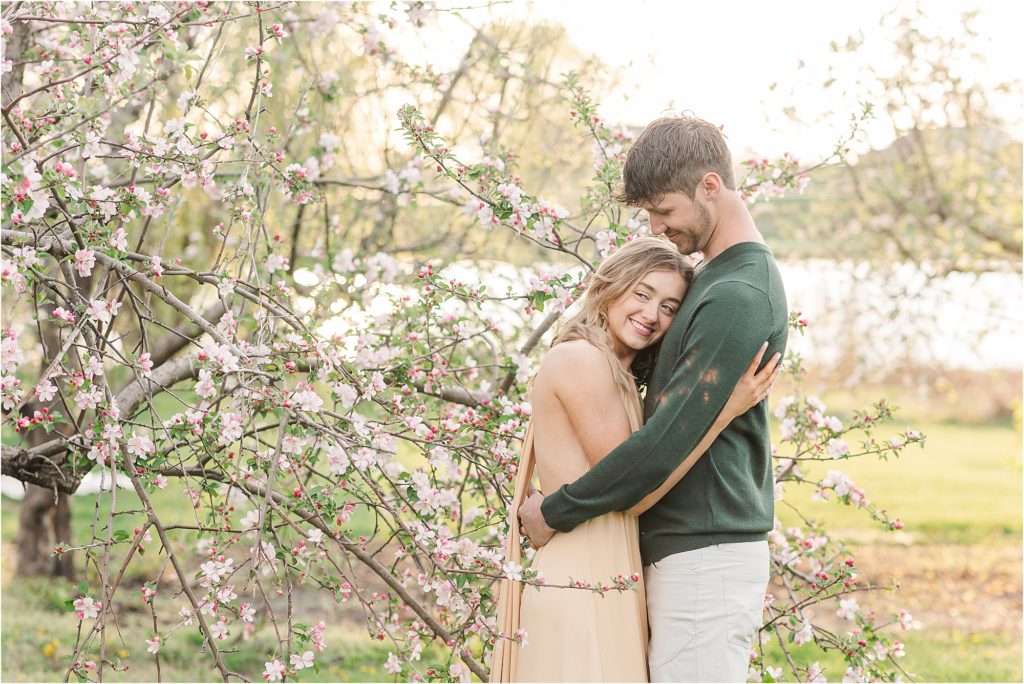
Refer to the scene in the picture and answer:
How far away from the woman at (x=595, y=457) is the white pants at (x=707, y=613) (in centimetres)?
7

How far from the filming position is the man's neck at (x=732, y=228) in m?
2.64

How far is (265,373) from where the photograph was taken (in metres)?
2.73

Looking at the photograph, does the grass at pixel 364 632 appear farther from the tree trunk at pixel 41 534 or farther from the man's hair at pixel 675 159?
the man's hair at pixel 675 159

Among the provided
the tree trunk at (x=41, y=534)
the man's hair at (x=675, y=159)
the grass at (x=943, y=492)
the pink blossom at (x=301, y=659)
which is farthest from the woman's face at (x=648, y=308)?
the tree trunk at (x=41, y=534)

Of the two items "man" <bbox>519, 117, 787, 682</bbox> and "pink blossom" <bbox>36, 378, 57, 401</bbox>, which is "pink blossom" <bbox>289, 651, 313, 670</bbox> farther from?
"pink blossom" <bbox>36, 378, 57, 401</bbox>

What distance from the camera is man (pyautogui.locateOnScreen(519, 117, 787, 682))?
2.39 m

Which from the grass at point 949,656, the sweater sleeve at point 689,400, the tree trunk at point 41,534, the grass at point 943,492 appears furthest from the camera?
the grass at point 943,492

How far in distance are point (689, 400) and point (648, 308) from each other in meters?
0.39

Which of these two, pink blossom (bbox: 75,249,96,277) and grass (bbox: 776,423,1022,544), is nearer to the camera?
pink blossom (bbox: 75,249,96,277)

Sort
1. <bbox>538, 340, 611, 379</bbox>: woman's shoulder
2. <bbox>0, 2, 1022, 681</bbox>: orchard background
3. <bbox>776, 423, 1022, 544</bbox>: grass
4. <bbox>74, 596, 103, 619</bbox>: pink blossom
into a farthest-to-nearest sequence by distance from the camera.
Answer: <bbox>776, 423, 1022, 544</bbox>: grass < <bbox>0, 2, 1022, 681</bbox>: orchard background < <bbox>74, 596, 103, 619</bbox>: pink blossom < <bbox>538, 340, 611, 379</bbox>: woman's shoulder

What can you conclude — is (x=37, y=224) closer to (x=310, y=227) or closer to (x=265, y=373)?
(x=265, y=373)

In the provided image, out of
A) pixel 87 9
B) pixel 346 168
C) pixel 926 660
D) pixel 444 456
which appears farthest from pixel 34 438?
pixel 926 660

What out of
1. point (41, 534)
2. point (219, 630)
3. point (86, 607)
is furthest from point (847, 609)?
point (41, 534)

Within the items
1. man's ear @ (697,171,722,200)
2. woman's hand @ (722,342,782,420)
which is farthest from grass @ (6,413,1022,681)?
man's ear @ (697,171,722,200)
